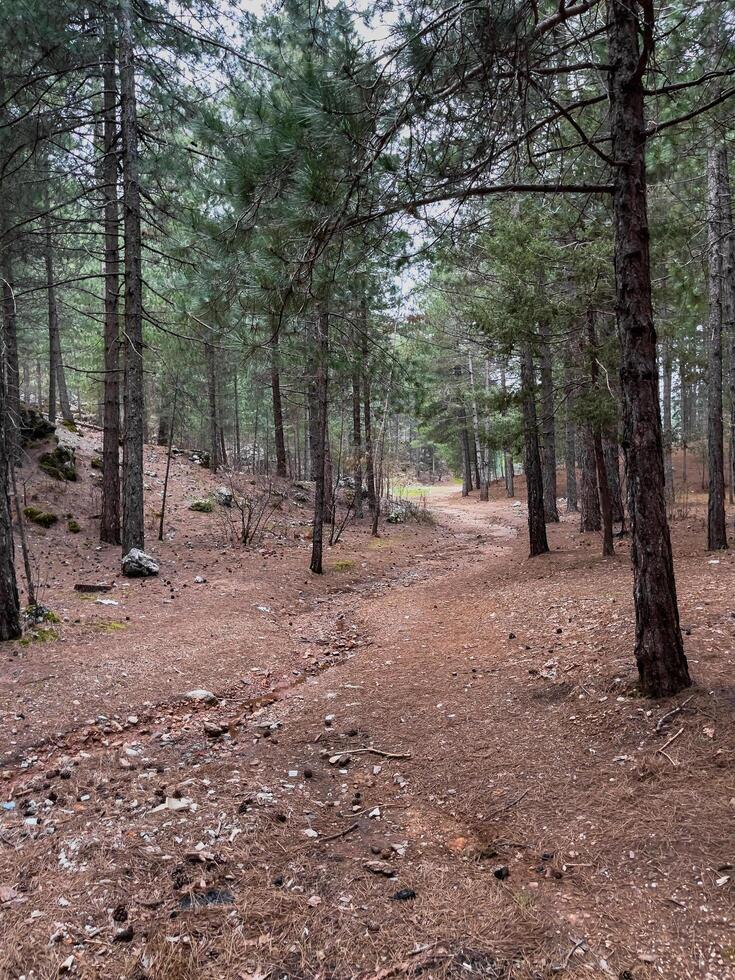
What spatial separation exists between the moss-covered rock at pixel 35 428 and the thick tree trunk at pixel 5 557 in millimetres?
8452

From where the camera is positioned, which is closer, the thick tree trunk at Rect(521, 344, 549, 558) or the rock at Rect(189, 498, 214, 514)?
the thick tree trunk at Rect(521, 344, 549, 558)

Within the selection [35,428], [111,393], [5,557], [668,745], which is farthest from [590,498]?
[35,428]

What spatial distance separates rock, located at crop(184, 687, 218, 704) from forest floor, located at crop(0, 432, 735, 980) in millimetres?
95

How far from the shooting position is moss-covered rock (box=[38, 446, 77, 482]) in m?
13.0

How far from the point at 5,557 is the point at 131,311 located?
535cm

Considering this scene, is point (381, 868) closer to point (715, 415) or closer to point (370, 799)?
point (370, 799)

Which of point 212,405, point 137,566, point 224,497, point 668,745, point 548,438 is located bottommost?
point 668,745

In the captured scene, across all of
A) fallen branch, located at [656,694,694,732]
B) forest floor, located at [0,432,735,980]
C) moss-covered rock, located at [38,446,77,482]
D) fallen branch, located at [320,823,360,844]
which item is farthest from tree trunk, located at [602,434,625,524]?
moss-covered rock, located at [38,446,77,482]

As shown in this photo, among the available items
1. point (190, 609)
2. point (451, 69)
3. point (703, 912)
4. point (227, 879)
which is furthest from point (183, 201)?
point (703, 912)

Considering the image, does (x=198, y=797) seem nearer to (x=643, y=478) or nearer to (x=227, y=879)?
(x=227, y=879)

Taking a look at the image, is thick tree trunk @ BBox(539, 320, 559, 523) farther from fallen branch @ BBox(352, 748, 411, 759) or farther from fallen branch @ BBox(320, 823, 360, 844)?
fallen branch @ BBox(320, 823, 360, 844)

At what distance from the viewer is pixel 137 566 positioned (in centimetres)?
916

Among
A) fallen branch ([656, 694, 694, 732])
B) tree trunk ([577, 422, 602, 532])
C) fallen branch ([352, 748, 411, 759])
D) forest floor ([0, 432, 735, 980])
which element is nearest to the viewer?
forest floor ([0, 432, 735, 980])

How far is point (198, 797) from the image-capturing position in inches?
134
